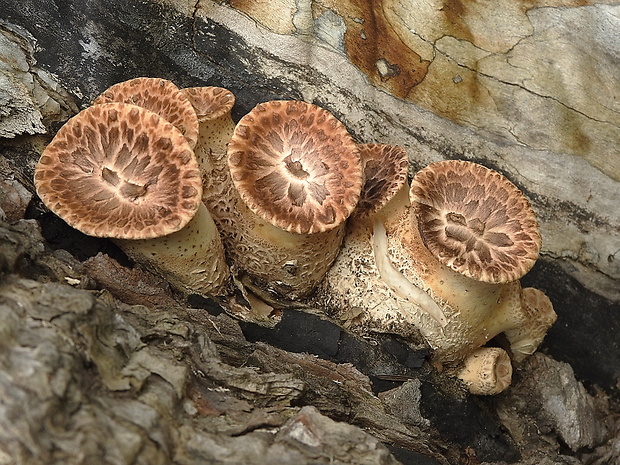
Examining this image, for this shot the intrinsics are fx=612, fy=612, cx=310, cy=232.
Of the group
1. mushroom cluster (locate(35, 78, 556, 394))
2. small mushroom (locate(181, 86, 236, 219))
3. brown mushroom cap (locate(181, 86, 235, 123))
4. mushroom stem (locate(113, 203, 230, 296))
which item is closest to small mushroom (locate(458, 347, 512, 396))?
mushroom cluster (locate(35, 78, 556, 394))

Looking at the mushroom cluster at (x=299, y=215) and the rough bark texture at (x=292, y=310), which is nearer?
the rough bark texture at (x=292, y=310)

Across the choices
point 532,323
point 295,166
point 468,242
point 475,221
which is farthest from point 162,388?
point 532,323

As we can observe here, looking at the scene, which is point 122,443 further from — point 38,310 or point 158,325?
point 158,325

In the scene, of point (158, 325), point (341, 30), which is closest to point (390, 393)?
point (158, 325)

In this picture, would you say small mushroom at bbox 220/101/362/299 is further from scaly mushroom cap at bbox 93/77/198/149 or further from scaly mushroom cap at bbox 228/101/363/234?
scaly mushroom cap at bbox 93/77/198/149

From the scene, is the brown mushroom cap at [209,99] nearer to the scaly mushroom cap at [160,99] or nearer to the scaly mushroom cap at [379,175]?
the scaly mushroom cap at [160,99]

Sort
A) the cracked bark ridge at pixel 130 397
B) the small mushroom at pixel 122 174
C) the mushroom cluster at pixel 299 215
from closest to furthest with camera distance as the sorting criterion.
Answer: the cracked bark ridge at pixel 130 397
the small mushroom at pixel 122 174
the mushroom cluster at pixel 299 215

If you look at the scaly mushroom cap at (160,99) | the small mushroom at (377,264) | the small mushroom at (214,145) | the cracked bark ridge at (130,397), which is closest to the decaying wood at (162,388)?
the cracked bark ridge at (130,397)
